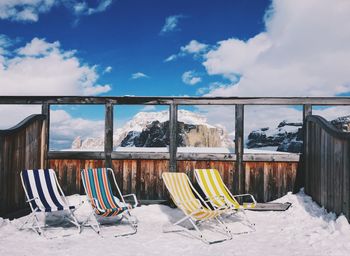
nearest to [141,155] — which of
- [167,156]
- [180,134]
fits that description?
[167,156]

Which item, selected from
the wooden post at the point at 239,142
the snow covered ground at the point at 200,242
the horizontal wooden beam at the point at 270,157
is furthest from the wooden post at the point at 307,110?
the snow covered ground at the point at 200,242

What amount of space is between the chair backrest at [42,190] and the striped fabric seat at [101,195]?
405 millimetres

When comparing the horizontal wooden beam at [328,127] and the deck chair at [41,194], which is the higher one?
the horizontal wooden beam at [328,127]

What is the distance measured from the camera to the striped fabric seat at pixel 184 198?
4683 mm

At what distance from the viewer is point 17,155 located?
18.3 ft

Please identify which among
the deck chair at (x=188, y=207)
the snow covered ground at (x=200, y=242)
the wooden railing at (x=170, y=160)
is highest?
the wooden railing at (x=170, y=160)

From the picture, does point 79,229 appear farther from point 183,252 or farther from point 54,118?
point 54,118

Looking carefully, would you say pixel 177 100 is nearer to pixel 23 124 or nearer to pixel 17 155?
pixel 23 124

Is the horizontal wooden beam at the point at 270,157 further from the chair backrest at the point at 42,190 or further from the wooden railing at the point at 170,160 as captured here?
the chair backrest at the point at 42,190

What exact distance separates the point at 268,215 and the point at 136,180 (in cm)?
256

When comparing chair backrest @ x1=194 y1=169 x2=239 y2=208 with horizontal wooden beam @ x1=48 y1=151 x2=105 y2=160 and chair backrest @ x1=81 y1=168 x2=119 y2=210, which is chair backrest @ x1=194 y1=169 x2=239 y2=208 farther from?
horizontal wooden beam @ x1=48 y1=151 x2=105 y2=160

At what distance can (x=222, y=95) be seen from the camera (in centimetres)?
630

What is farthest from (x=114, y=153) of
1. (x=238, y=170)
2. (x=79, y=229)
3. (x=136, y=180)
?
(x=238, y=170)

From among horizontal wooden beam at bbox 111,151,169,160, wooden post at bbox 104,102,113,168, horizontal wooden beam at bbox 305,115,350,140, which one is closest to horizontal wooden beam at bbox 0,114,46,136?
wooden post at bbox 104,102,113,168
